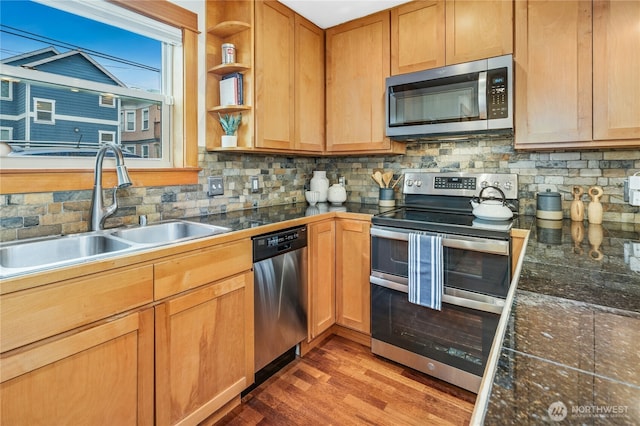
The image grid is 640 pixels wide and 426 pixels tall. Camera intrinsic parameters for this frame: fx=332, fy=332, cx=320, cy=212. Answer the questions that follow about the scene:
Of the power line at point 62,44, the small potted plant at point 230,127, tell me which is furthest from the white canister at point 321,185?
the power line at point 62,44

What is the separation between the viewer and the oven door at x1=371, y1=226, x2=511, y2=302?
1702mm

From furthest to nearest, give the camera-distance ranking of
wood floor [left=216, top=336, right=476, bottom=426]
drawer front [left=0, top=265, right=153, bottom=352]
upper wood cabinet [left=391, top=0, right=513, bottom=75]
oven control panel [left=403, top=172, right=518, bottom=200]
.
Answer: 1. oven control panel [left=403, top=172, right=518, bottom=200]
2. upper wood cabinet [left=391, top=0, right=513, bottom=75]
3. wood floor [left=216, top=336, right=476, bottom=426]
4. drawer front [left=0, top=265, right=153, bottom=352]

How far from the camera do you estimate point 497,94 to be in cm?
192

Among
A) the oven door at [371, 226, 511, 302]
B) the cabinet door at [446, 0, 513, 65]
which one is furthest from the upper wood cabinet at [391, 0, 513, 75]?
the oven door at [371, 226, 511, 302]

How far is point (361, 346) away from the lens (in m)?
2.35

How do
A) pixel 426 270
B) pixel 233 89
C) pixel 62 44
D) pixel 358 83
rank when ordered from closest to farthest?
pixel 62 44 → pixel 426 270 → pixel 233 89 → pixel 358 83

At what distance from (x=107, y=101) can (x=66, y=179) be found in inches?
20.6

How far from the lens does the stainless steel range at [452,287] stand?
1.74 metres

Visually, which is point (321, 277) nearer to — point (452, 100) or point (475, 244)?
point (475, 244)

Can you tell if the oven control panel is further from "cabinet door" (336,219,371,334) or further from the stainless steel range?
"cabinet door" (336,219,371,334)

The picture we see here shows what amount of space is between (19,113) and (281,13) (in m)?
1.62

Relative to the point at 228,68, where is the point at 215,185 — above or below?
below

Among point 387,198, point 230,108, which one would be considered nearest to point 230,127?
point 230,108

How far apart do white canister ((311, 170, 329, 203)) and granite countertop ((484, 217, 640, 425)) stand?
192 cm
